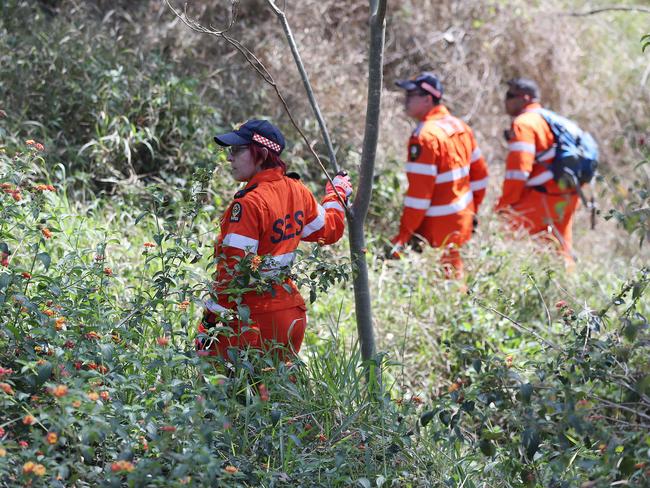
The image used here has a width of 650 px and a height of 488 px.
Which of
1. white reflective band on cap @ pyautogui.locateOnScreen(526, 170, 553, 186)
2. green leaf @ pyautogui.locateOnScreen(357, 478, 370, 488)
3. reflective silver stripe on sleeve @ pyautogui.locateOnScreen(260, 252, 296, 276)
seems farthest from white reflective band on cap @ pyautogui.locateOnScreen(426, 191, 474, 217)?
green leaf @ pyautogui.locateOnScreen(357, 478, 370, 488)

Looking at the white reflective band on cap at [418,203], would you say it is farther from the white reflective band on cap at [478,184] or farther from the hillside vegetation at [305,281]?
the white reflective band on cap at [478,184]

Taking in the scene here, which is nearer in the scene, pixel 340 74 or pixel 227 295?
pixel 227 295

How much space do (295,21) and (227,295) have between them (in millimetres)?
5347

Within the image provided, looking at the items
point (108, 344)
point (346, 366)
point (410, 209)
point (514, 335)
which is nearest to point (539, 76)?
point (410, 209)

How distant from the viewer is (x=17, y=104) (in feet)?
21.5

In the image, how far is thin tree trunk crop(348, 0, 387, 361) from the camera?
395 cm

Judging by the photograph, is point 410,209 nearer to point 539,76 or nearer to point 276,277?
point 276,277

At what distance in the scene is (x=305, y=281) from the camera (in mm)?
3799

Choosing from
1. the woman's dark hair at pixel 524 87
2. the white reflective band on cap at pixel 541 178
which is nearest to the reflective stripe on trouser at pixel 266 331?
the white reflective band on cap at pixel 541 178

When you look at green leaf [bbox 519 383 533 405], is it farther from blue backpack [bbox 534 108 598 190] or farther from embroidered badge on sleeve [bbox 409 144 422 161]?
blue backpack [bbox 534 108 598 190]

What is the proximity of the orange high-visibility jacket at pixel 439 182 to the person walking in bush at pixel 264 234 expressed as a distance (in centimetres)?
209

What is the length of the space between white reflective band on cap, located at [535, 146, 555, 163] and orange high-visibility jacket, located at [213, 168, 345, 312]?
3.19 m

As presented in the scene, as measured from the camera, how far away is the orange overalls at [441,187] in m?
6.35

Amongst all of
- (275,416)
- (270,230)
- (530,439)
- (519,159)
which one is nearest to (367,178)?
(270,230)
